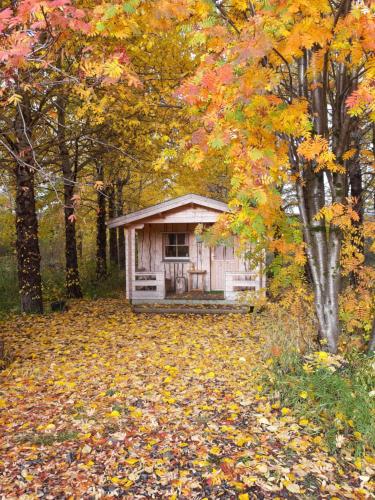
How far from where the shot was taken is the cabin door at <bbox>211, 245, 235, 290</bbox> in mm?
14844

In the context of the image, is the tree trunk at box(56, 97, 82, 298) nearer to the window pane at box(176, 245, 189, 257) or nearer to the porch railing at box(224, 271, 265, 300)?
the window pane at box(176, 245, 189, 257)

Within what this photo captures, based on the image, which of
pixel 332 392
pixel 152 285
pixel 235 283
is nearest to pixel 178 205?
pixel 152 285

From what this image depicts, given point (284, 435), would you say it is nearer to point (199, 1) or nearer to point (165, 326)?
point (199, 1)

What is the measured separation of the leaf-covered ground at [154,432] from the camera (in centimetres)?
350

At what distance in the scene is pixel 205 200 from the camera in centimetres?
1216

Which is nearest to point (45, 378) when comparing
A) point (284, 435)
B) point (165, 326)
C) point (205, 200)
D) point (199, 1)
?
point (284, 435)

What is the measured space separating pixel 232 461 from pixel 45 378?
3426mm

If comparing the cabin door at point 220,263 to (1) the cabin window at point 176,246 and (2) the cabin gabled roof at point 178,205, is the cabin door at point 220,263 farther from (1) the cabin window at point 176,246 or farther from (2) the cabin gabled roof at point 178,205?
(2) the cabin gabled roof at point 178,205

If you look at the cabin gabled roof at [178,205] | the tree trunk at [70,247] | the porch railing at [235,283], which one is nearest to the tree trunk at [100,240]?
the tree trunk at [70,247]

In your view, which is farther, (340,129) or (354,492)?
(340,129)

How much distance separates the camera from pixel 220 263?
1490cm

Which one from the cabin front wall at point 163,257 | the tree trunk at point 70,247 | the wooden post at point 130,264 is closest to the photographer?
the tree trunk at point 70,247

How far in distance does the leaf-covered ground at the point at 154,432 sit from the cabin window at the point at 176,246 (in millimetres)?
7502

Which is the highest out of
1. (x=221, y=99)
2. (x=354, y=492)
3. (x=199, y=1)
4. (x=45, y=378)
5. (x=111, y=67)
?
(x=199, y=1)
